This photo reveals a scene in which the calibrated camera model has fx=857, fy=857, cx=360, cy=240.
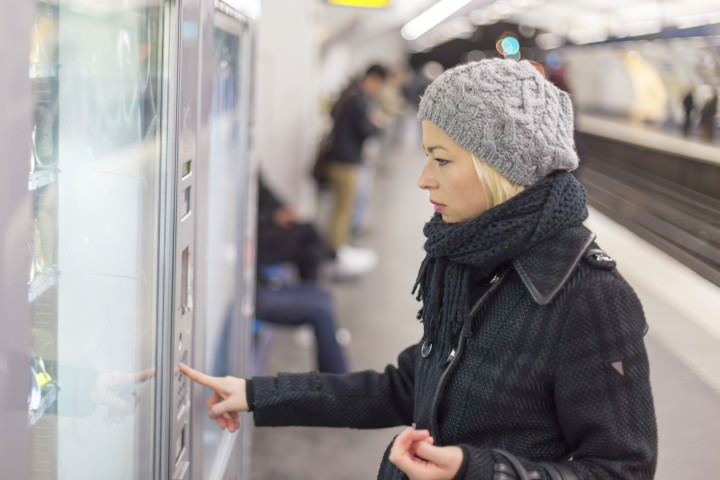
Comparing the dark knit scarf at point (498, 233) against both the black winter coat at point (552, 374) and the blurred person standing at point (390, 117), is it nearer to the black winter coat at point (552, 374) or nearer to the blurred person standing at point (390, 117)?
the black winter coat at point (552, 374)

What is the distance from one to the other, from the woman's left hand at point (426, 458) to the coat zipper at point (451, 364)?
0.45 feet

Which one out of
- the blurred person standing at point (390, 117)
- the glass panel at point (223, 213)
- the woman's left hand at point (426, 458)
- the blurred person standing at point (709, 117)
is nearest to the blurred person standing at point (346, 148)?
the blurred person standing at point (709, 117)

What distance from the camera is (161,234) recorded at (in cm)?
173

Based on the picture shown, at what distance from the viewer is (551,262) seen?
1.45 meters

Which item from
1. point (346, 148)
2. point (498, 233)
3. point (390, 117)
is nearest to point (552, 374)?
point (498, 233)

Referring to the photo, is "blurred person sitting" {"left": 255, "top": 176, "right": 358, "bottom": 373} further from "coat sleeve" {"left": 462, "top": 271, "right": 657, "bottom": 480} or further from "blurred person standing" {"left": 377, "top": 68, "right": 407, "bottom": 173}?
"blurred person standing" {"left": 377, "top": 68, "right": 407, "bottom": 173}

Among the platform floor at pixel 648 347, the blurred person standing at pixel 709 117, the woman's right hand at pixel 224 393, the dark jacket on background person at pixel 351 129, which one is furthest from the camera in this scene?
→ the dark jacket on background person at pixel 351 129

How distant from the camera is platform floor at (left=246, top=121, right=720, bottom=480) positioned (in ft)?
7.55

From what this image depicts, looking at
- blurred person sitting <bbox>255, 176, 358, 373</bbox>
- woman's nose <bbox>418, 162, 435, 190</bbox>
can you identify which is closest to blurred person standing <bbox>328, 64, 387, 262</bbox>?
blurred person sitting <bbox>255, 176, 358, 373</bbox>

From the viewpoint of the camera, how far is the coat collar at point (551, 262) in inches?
55.8

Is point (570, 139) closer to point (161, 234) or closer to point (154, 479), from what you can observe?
point (161, 234)

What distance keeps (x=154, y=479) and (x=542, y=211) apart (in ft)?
3.33

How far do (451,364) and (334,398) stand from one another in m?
0.39

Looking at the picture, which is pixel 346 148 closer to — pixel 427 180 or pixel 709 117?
pixel 709 117
